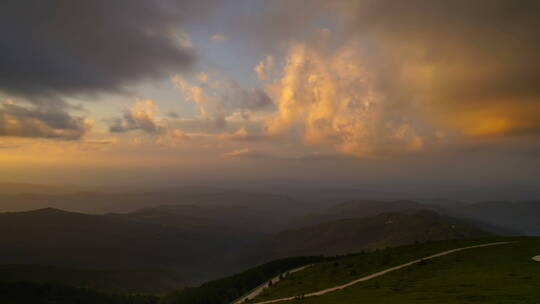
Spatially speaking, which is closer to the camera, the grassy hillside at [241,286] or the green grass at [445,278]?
the green grass at [445,278]

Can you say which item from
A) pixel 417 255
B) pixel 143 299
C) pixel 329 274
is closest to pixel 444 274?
pixel 417 255

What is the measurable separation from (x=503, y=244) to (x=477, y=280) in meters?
32.2

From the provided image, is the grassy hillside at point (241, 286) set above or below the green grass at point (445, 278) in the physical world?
below

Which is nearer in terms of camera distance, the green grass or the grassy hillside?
the green grass

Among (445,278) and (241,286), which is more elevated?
(445,278)

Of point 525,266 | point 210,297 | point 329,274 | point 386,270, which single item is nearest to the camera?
point 525,266

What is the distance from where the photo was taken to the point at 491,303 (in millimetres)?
22875

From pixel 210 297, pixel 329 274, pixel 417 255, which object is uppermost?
pixel 417 255

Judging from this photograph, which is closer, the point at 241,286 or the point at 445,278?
the point at 445,278

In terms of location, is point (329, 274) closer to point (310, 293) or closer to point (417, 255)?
point (310, 293)

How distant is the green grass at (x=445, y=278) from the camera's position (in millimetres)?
26777

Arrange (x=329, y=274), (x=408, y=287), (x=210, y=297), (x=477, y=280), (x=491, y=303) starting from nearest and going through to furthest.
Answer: (x=491, y=303) → (x=477, y=280) → (x=408, y=287) → (x=329, y=274) → (x=210, y=297)

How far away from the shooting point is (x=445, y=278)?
1475 inches

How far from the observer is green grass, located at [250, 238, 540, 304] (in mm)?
26777
